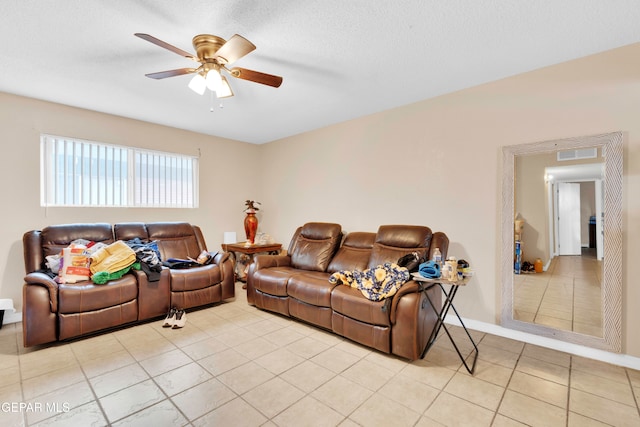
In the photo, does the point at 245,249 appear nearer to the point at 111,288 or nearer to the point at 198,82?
the point at 111,288

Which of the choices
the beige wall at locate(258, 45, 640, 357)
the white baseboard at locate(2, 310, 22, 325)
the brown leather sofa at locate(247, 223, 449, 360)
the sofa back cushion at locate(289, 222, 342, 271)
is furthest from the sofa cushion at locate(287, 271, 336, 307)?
the white baseboard at locate(2, 310, 22, 325)

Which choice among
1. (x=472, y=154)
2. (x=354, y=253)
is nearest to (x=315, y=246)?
(x=354, y=253)

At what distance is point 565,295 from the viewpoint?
2596 millimetres

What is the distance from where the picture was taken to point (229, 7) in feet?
5.94

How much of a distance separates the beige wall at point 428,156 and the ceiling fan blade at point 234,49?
222 centimetres

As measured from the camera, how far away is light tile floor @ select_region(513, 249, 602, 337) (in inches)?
95.0

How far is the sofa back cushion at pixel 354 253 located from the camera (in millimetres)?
3383

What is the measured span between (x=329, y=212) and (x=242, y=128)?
6.13ft

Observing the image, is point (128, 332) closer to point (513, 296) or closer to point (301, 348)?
point (301, 348)

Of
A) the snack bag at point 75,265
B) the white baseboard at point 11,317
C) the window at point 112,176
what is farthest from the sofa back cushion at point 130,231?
the white baseboard at point 11,317

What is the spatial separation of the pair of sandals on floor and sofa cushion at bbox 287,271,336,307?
3.78 ft

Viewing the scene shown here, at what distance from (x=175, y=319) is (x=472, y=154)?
356cm

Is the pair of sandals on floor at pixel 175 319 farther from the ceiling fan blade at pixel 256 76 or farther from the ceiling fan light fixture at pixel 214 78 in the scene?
the ceiling fan blade at pixel 256 76

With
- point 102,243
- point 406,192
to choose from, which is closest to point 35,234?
point 102,243
